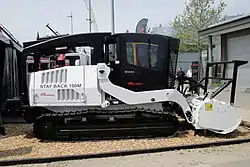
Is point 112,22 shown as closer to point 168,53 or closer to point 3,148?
point 168,53

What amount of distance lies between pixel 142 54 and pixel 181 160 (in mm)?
2907

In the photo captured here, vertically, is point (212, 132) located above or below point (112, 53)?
below

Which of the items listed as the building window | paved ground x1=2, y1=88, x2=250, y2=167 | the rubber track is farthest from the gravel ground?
the building window

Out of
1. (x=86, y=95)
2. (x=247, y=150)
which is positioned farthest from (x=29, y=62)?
(x=247, y=150)

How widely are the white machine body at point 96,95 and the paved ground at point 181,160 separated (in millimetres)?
1159

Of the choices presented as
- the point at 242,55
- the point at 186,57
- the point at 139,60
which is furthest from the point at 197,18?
the point at 139,60

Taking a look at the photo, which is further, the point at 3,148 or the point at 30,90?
the point at 30,90

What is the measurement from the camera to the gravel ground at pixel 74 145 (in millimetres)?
7280

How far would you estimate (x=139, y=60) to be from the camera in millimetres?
8555

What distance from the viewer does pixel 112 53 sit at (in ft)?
28.6

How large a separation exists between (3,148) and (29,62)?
8.62 ft

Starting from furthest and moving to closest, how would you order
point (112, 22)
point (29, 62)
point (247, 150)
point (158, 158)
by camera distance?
point (112, 22)
point (29, 62)
point (247, 150)
point (158, 158)

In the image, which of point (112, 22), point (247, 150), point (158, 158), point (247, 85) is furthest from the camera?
point (112, 22)

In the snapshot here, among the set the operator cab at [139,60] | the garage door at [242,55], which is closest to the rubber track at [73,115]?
the operator cab at [139,60]
